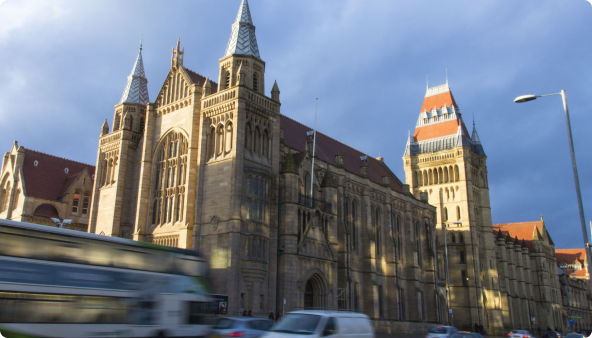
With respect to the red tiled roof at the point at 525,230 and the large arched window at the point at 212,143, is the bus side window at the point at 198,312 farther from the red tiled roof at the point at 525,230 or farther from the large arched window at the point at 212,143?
the red tiled roof at the point at 525,230

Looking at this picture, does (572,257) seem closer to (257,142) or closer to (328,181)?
(328,181)

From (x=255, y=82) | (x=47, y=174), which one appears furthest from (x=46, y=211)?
(x=255, y=82)

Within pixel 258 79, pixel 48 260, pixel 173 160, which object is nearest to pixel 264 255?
pixel 173 160

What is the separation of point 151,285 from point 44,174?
42.6 meters

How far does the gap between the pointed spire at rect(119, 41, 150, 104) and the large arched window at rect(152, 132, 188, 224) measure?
24.3 ft

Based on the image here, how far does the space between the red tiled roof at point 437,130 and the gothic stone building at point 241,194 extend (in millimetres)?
29141

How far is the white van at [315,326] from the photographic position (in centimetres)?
1379

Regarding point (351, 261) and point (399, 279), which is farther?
point (399, 279)

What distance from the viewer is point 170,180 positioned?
40.1 metres

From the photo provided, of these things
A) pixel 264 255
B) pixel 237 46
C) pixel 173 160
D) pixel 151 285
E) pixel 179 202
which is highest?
pixel 237 46

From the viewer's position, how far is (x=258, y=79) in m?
40.1

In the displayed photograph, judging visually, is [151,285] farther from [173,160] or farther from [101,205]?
[101,205]

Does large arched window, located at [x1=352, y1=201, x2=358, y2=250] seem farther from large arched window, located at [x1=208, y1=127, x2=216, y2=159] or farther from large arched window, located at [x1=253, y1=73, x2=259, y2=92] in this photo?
large arched window, located at [x1=208, y1=127, x2=216, y2=159]

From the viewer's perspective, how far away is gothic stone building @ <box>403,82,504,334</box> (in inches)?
2618
